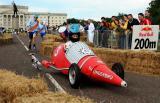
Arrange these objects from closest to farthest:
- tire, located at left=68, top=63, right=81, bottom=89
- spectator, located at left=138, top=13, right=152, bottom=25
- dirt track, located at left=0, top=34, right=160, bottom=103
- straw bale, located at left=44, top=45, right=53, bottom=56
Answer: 1. dirt track, located at left=0, top=34, right=160, bottom=103
2. tire, located at left=68, top=63, right=81, bottom=89
3. spectator, located at left=138, top=13, right=152, bottom=25
4. straw bale, located at left=44, top=45, right=53, bottom=56

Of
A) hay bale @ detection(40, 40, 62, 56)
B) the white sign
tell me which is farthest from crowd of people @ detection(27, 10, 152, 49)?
hay bale @ detection(40, 40, 62, 56)

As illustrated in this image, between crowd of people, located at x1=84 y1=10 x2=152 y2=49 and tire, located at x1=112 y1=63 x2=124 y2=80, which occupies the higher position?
crowd of people, located at x1=84 y1=10 x2=152 y2=49

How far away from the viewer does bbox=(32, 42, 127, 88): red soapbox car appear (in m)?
10.3

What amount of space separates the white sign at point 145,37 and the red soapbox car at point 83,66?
4.76 m

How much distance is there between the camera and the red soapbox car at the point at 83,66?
10273 millimetres

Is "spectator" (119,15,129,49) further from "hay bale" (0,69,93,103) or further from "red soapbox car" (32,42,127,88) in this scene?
"hay bale" (0,69,93,103)

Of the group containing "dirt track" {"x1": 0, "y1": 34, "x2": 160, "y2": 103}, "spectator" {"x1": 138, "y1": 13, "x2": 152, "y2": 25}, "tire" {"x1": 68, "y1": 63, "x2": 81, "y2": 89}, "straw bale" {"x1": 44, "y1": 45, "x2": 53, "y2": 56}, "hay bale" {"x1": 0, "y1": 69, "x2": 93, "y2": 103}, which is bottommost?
"straw bale" {"x1": 44, "y1": 45, "x2": 53, "y2": 56}

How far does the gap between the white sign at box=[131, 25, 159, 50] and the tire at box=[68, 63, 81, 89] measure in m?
6.18

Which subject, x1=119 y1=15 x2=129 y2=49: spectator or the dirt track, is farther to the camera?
x1=119 y1=15 x2=129 y2=49: spectator

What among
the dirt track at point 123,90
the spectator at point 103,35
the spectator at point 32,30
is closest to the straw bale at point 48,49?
the spectator at point 32,30

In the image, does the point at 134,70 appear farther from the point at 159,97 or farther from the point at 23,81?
the point at 23,81

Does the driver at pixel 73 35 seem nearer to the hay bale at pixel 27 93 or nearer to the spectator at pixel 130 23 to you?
the hay bale at pixel 27 93

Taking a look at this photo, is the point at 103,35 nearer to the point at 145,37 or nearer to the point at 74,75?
the point at 145,37

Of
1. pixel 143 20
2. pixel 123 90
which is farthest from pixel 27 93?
pixel 143 20
